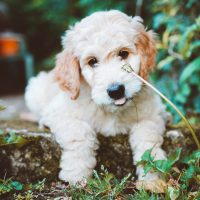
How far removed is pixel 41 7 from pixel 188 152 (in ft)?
27.5

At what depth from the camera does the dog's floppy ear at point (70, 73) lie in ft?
12.7

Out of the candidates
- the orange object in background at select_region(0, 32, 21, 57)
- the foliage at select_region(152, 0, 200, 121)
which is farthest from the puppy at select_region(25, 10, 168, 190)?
the orange object in background at select_region(0, 32, 21, 57)

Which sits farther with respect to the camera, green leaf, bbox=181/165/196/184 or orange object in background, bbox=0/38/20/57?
orange object in background, bbox=0/38/20/57

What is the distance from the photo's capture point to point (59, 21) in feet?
35.4

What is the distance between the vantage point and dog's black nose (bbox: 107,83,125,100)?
343 cm

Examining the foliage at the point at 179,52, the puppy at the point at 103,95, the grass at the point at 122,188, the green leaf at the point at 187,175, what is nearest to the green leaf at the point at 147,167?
the grass at the point at 122,188

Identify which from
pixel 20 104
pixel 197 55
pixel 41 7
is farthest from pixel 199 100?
pixel 41 7

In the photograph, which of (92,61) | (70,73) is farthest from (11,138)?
(92,61)

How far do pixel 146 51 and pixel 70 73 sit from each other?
67 centimetres

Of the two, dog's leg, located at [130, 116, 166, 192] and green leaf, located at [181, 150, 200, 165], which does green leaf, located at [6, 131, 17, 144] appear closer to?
dog's leg, located at [130, 116, 166, 192]

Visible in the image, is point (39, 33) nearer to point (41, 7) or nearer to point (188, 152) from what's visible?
point (41, 7)

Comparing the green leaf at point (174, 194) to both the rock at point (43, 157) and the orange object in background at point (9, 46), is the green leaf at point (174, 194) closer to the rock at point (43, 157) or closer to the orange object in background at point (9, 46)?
the rock at point (43, 157)

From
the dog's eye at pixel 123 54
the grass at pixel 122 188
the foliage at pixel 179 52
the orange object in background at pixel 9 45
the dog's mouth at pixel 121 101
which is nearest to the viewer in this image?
the grass at pixel 122 188

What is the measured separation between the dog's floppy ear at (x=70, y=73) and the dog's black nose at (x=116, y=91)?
475 millimetres
